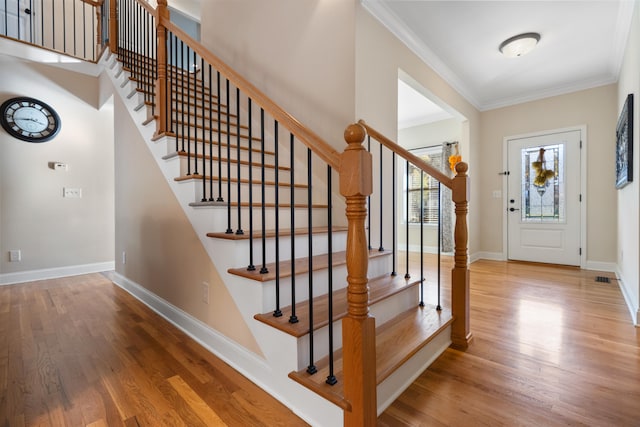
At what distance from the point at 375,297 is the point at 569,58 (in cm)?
396

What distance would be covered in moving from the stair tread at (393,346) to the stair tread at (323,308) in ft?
0.59

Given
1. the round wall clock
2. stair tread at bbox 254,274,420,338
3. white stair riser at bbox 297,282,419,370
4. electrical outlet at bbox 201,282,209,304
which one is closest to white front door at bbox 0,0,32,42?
the round wall clock

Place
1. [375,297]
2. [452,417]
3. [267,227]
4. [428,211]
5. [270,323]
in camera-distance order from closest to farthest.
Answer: [452,417], [270,323], [375,297], [267,227], [428,211]

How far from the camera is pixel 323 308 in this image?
157cm

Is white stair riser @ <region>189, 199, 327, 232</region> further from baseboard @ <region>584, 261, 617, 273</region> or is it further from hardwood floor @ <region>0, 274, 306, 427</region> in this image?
baseboard @ <region>584, 261, 617, 273</region>

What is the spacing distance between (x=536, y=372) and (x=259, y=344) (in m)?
1.51

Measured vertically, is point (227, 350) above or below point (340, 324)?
below

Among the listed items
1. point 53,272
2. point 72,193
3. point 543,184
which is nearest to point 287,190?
point 72,193

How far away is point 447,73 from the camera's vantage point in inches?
149

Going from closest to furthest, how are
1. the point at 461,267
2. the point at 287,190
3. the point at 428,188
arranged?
1. the point at 461,267
2. the point at 287,190
3. the point at 428,188

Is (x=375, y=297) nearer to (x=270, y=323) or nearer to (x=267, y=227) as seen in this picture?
(x=270, y=323)

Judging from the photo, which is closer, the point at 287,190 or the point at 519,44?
the point at 287,190

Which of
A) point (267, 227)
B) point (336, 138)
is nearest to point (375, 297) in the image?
point (267, 227)

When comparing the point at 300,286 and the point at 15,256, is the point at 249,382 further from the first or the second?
the point at 15,256
